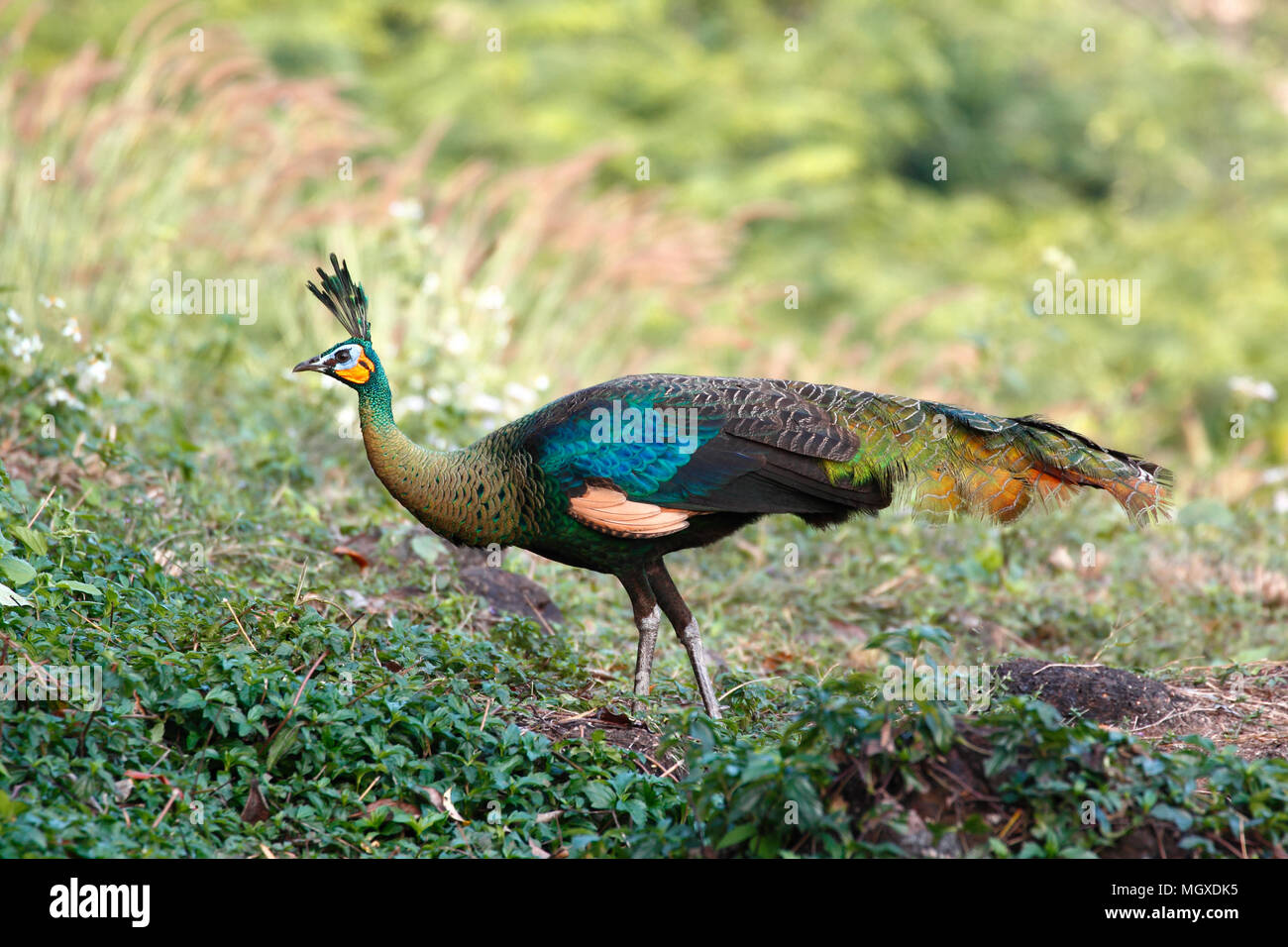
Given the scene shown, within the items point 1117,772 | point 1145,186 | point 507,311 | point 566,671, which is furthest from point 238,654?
point 1145,186

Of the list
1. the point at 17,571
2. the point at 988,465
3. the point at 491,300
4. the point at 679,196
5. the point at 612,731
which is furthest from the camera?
the point at 679,196

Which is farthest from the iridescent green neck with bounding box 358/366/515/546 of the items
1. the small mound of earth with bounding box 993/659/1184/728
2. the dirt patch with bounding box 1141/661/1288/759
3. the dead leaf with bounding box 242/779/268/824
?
the dirt patch with bounding box 1141/661/1288/759

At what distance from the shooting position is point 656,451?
14.6 ft

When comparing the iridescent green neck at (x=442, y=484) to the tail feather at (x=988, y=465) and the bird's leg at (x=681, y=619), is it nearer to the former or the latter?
the bird's leg at (x=681, y=619)

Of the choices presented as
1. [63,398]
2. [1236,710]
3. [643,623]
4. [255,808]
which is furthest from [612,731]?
[63,398]

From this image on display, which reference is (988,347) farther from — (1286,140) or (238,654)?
(1286,140)

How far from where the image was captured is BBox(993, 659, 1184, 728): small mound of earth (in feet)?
14.1

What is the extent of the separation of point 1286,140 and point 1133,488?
10656 millimetres

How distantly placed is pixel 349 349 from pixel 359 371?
8 cm

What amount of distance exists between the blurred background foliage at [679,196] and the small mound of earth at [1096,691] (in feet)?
10.5

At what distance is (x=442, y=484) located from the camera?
4.48 metres

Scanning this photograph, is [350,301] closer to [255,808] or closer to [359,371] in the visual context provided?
[359,371]

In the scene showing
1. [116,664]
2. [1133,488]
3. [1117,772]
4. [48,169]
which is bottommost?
[1117,772]

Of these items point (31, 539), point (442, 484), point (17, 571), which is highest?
point (442, 484)
